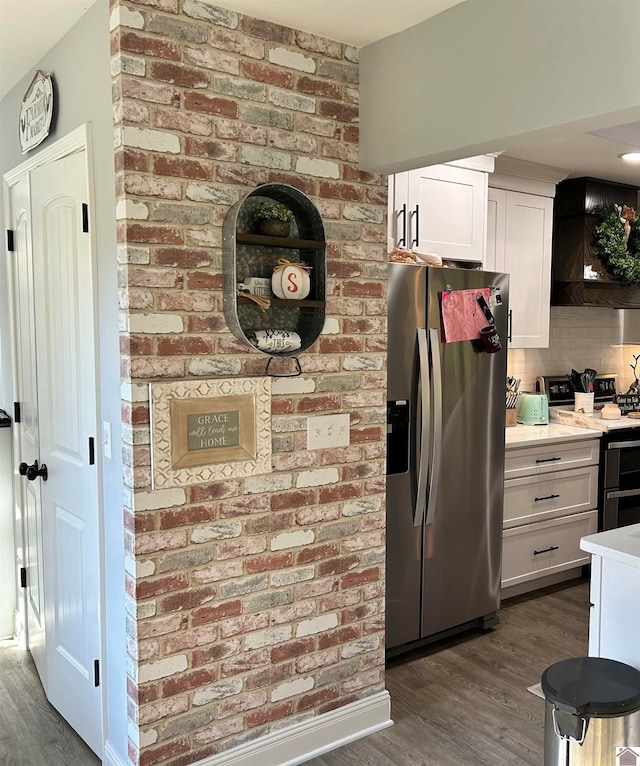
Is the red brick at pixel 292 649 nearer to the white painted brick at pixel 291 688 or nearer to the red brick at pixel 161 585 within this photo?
the white painted brick at pixel 291 688

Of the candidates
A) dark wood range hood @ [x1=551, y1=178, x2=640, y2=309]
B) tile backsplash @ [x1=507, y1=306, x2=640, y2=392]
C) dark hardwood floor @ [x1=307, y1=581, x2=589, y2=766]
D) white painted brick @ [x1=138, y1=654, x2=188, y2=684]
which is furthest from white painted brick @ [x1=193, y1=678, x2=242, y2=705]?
dark wood range hood @ [x1=551, y1=178, x2=640, y2=309]

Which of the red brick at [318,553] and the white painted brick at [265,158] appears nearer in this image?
the white painted brick at [265,158]

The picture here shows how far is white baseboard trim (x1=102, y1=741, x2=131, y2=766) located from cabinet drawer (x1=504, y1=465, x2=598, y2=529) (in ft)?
7.28

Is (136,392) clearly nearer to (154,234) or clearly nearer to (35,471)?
(154,234)

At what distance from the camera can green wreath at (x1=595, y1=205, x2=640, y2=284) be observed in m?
4.44

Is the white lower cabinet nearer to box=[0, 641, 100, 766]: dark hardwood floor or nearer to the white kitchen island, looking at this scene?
the white kitchen island

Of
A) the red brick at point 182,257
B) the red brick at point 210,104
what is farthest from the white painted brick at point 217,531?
the red brick at point 210,104

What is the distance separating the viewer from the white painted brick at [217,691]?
2.23 metres

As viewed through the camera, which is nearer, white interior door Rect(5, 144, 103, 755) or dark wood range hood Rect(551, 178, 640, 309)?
white interior door Rect(5, 144, 103, 755)

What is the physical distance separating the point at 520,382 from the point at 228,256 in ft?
9.41

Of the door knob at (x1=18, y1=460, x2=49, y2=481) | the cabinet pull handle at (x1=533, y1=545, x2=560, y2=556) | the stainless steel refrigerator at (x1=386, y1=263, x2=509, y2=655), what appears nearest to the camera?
the door knob at (x1=18, y1=460, x2=49, y2=481)

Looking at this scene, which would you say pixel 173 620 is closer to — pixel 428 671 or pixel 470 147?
pixel 428 671

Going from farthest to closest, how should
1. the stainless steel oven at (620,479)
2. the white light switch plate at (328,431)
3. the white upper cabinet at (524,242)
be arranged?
the stainless steel oven at (620,479)
the white upper cabinet at (524,242)
the white light switch plate at (328,431)

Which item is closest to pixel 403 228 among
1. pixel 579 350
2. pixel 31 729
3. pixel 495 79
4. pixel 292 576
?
pixel 495 79
